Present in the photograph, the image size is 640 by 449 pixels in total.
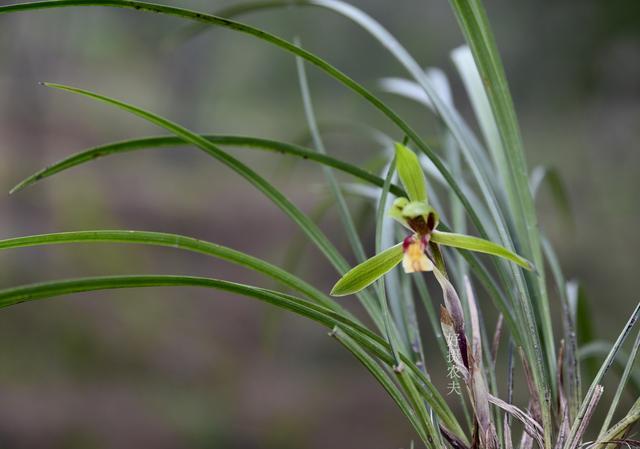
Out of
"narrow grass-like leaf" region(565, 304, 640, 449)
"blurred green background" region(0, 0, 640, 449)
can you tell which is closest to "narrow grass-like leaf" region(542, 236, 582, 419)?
"narrow grass-like leaf" region(565, 304, 640, 449)

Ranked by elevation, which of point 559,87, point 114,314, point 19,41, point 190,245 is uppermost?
point 19,41

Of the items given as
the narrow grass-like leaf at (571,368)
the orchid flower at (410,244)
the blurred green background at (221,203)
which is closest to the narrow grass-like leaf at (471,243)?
the orchid flower at (410,244)

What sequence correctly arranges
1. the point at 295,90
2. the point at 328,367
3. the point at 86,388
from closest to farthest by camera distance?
the point at 86,388 < the point at 328,367 < the point at 295,90

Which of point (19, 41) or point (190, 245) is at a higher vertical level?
point (19, 41)

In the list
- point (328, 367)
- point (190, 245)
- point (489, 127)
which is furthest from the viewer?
point (328, 367)

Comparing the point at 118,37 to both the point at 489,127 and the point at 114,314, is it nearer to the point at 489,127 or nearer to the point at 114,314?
the point at 114,314

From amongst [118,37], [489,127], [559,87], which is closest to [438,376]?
[559,87]

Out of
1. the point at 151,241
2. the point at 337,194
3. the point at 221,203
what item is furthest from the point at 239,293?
the point at 221,203
